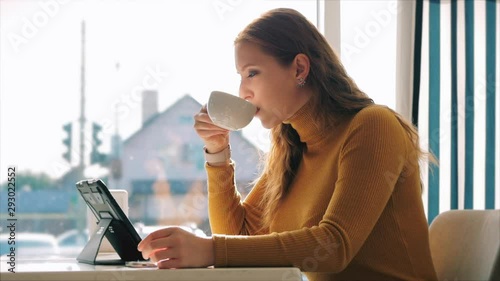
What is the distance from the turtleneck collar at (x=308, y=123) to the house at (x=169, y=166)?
55.4 inches

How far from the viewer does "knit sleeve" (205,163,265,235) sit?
6.15ft

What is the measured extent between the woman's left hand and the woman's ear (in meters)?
0.58

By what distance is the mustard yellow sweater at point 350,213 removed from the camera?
1271 millimetres

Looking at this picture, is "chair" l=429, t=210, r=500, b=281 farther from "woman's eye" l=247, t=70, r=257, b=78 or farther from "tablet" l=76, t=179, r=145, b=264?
"tablet" l=76, t=179, r=145, b=264

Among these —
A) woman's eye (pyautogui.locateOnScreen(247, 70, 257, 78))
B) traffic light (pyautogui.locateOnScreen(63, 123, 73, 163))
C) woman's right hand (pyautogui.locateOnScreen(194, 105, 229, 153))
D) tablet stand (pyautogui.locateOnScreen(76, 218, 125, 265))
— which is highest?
woman's eye (pyautogui.locateOnScreen(247, 70, 257, 78))

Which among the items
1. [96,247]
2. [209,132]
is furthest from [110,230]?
[209,132]

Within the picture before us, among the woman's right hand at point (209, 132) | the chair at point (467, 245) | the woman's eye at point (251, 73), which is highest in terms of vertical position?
the woman's eye at point (251, 73)

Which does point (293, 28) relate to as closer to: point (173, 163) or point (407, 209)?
point (407, 209)

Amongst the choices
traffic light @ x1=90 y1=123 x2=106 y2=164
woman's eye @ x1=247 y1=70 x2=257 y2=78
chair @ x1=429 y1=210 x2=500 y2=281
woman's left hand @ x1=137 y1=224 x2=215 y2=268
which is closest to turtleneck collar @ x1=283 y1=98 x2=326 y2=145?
woman's eye @ x1=247 y1=70 x2=257 y2=78

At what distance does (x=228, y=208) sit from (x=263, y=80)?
16.9 inches

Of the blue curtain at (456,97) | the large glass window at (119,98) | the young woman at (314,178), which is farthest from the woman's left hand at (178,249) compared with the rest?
the blue curtain at (456,97)

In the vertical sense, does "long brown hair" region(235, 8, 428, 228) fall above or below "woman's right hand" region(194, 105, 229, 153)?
above

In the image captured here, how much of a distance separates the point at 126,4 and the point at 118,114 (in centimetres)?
49

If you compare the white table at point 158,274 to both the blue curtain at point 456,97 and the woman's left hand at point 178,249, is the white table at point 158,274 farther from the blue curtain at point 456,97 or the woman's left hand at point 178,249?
the blue curtain at point 456,97
